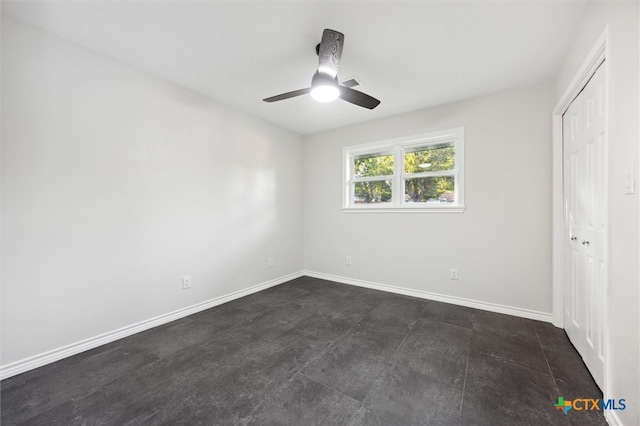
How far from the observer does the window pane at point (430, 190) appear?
322 centimetres

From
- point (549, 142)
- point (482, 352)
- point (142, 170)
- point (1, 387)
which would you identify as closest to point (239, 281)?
point (142, 170)

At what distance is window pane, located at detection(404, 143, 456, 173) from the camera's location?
10.6 ft

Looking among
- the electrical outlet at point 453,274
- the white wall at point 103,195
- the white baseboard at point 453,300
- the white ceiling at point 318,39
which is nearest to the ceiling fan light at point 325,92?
the white ceiling at point 318,39

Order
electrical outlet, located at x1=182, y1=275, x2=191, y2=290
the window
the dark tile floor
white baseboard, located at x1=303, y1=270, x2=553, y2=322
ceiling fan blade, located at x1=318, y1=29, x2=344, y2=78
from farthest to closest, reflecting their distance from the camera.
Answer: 1. the window
2. electrical outlet, located at x1=182, y1=275, x2=191, y2=290
3. white baseboard, located at x1=303, y1=270, x2=553, y2=322
4. ceiling fan blade, located at x1=318, y1=29, x2=344, y2=78
5. the dark tile floor

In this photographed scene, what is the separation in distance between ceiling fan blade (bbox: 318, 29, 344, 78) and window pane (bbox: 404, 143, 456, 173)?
2.01 metres

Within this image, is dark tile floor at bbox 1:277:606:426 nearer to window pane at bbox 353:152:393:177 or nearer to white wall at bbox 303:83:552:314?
white wall at bbox 303:83:552:314

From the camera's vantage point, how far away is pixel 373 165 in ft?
12.9

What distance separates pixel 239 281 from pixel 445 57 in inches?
137

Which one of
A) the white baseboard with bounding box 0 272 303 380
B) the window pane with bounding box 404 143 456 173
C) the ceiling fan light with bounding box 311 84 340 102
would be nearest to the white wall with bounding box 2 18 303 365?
the white baseboard with bounding box 0 272 303 380

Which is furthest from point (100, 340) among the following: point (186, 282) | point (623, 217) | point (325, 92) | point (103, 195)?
point (623, 217)

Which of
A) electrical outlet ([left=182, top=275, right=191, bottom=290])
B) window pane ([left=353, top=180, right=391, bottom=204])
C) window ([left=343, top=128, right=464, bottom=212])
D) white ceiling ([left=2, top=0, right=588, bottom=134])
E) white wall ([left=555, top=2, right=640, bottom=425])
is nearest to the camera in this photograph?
white wall ([left=555, top=2, right=640, bottom=425])

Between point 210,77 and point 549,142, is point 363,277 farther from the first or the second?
point 210,77

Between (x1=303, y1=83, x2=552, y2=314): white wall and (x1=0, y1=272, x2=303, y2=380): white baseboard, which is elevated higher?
(x1=303, y1=83, x2=552, y2=314): white wall

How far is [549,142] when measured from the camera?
8.41 feet
